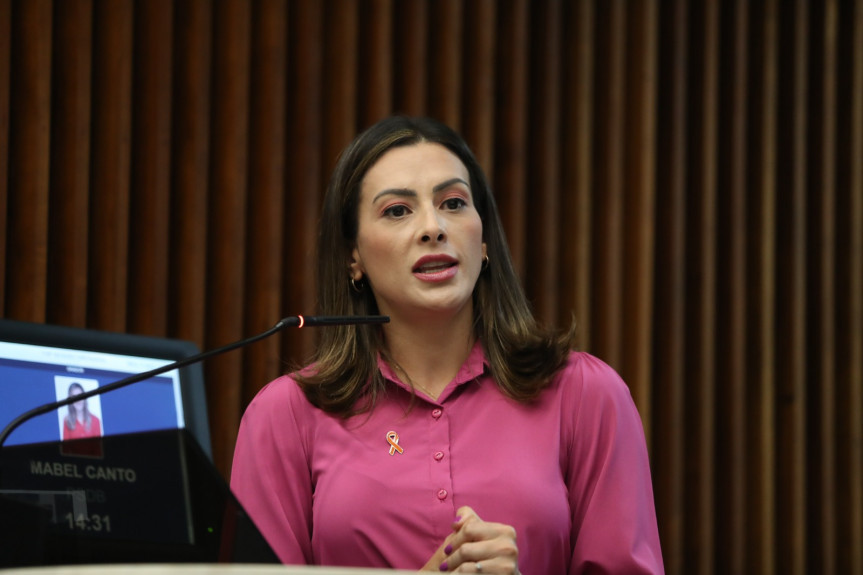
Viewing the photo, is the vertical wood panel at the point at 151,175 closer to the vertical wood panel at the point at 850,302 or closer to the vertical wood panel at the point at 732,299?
the vertical wood panel at the point at 732,299

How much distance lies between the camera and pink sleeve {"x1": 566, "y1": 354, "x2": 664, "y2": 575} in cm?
199

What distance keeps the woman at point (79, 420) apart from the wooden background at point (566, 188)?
85cm

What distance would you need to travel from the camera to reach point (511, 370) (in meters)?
2.19

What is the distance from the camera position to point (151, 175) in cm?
298

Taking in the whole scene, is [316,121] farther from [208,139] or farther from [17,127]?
[17,127]

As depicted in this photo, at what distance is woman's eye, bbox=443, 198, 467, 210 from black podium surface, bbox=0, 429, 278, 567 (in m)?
0.98

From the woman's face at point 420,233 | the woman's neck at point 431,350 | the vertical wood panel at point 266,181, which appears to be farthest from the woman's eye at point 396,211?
the vertical wood panel at point 266,181

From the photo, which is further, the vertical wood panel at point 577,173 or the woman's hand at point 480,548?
the vertical wood panel at point 577,173

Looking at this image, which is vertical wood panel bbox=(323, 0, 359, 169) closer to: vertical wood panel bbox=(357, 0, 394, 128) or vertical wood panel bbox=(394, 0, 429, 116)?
vertical wood panel bbox=(357, 0, 394, 128)

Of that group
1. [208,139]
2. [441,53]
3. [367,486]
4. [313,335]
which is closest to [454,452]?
[367,486]

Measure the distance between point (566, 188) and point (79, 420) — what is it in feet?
6.05

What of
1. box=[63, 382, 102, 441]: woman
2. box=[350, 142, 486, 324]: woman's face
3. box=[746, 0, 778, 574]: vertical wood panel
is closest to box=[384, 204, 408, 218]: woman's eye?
box=[350, 142, 486, 324]: woman's face

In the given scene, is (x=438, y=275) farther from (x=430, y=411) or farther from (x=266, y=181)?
(x=266, y=181)

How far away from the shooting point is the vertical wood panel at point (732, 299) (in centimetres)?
356
